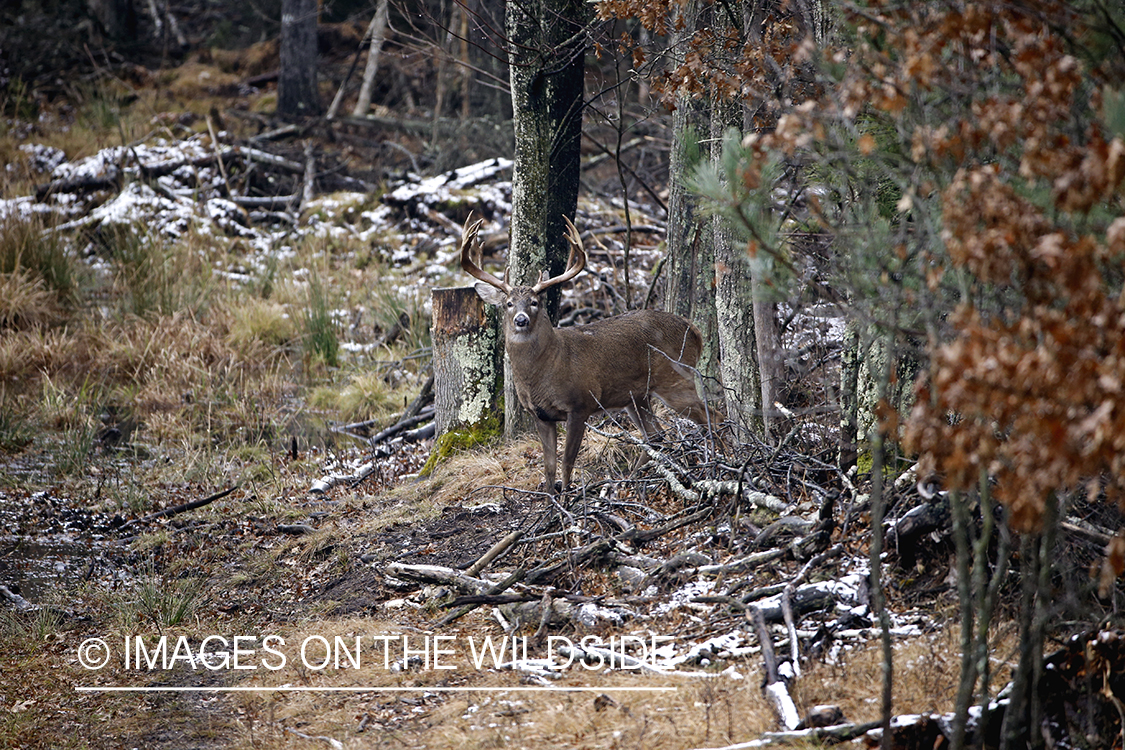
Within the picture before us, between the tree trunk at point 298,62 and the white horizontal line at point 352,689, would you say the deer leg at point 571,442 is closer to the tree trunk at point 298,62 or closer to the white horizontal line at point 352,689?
the white horizontal line at point 352,689

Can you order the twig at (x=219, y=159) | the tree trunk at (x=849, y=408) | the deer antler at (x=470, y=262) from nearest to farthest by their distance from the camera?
the tree trunk at (x=849, y=408)
the deer antler at (x=470, y=262)
the twig at (x=219, y=159)

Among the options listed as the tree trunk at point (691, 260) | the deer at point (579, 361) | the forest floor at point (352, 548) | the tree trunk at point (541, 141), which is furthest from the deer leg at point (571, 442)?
the tree trunk at point (691, 260)

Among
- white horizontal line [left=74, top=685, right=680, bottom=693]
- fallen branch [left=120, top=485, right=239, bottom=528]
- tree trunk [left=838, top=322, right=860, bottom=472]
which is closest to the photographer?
white horizontal line [left=74, top=685, right=680, bottom=693]

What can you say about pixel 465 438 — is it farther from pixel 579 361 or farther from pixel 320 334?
pixel 320 334

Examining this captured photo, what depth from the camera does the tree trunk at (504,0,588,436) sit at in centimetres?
768

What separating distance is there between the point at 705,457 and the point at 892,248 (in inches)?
106

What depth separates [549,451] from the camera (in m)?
6.82

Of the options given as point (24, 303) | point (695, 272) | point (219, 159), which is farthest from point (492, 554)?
point (219, 159)

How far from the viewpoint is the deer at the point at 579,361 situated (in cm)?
687

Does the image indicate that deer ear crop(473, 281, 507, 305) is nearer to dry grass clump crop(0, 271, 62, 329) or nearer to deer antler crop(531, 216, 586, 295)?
deer antler crop(531, 216, 586, 295)

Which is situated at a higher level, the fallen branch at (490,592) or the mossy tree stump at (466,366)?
the mossy tree stump at (466,366)

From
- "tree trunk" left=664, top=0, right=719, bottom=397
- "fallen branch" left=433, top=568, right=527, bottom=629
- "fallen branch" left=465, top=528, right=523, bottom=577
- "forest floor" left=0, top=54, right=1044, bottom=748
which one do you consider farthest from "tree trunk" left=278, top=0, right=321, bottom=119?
"fallen branch" left=433, top=568, right=527, bottom=629

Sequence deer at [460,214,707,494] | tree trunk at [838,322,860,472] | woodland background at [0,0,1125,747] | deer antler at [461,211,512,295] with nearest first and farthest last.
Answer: woodland background at [0,0,1125,747]
tree trunk at [838,322,860,472]
deer at [460,214,707,494]
deer antler at [461,211,512,295]

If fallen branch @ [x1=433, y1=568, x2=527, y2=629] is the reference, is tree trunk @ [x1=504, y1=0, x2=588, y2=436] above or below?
above
